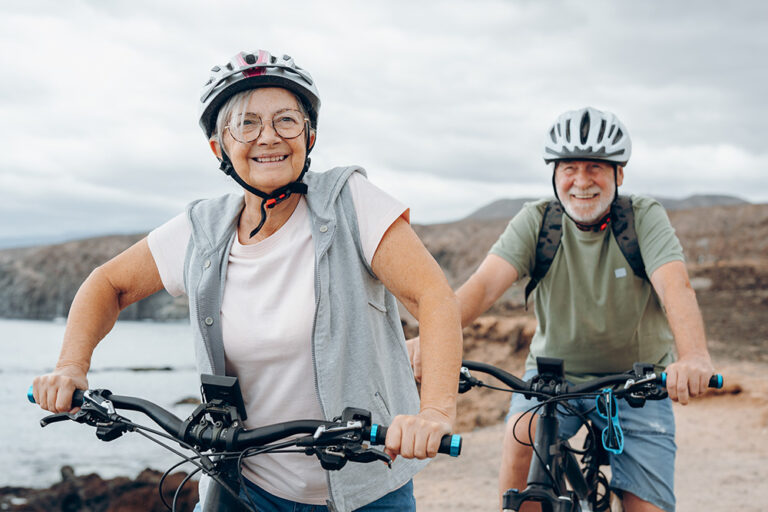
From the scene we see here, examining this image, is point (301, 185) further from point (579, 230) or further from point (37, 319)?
point (37, 319)

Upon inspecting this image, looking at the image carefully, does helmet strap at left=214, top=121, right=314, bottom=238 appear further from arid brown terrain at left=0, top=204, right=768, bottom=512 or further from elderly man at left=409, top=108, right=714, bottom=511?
arid brown terrain at left=0, top=204, right=768, bottom=512

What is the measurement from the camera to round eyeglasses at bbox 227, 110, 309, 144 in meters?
2.44

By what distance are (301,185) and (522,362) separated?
10560mm

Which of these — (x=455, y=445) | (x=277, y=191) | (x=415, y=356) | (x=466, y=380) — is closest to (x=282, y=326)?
(x=277, y=191)

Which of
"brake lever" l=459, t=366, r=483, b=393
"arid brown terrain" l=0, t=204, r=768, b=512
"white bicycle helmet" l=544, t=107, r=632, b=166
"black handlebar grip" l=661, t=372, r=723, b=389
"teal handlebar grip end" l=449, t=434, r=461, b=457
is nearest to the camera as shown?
"teal handlebar grip end" l=449, t=434, r=461, b=457

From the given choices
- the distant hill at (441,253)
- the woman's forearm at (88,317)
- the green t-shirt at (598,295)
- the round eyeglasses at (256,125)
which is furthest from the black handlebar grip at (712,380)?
the distant hill at (441,253)

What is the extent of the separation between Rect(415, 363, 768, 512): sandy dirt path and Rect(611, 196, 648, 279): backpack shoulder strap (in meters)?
3.99

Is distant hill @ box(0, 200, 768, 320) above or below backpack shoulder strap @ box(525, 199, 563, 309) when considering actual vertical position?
above

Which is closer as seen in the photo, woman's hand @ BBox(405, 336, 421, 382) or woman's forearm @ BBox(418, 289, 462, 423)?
woman's forearm @ BBox(418, 289, 462, 423)

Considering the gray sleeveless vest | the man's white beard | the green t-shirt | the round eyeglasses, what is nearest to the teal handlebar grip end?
the gray sleeveless vest

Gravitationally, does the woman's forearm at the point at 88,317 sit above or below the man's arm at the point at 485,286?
below

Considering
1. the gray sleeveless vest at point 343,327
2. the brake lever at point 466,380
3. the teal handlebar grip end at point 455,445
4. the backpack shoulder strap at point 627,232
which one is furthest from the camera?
the backpack shoulder strap at point 627,232

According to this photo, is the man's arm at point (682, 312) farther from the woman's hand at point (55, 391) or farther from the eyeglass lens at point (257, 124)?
the woman's hand at point (55, 391)

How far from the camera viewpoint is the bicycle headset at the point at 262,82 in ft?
8.02
